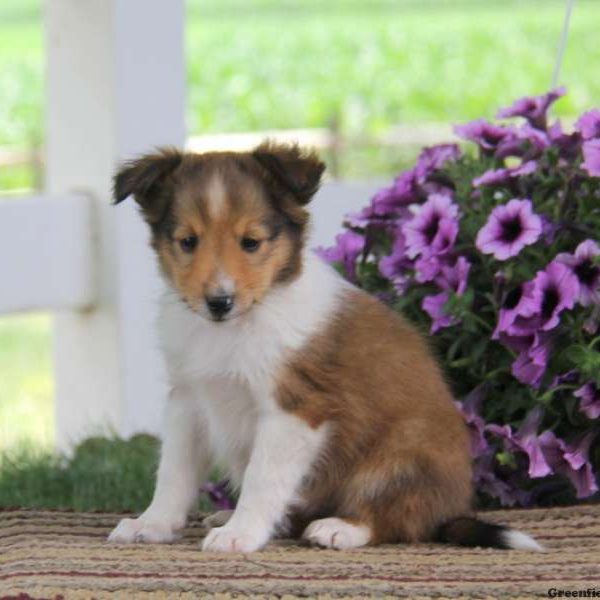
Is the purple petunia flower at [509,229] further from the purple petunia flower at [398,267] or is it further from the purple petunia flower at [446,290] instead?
the purple petunia flower at [398,267]

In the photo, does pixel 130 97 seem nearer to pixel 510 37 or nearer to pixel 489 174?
pixel 489 174

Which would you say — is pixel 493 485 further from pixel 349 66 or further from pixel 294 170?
pixel 349 66

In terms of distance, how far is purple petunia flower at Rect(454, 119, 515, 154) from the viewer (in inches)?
204

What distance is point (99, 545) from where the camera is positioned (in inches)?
161

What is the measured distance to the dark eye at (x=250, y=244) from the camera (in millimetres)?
4031

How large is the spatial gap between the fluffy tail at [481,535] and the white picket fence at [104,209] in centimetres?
250

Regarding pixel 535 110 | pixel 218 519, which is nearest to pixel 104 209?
pixel 535 110

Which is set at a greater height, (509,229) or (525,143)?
(525,143)

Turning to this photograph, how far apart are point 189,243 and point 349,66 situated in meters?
16.7

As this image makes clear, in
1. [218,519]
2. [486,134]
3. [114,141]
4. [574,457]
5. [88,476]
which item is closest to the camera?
[218,519]

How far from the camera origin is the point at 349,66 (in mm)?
20406

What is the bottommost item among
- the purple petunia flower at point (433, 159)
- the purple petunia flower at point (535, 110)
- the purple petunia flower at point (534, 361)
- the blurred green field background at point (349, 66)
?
the blurred green field background at point (349, 66)

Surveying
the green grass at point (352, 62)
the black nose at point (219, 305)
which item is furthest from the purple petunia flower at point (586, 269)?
the green grass at point (352, 62)

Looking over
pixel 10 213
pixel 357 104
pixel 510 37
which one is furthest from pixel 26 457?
pixel 510 37
